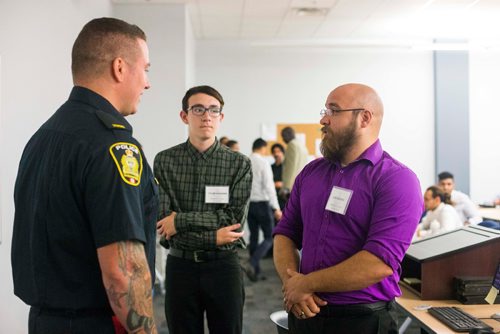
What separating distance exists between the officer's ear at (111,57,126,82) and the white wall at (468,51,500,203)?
743cm

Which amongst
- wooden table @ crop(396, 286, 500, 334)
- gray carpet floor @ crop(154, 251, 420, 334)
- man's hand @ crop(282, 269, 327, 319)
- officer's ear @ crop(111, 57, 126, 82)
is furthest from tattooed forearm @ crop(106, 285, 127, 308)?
gray carpet floor @ crop(154, 251, 420, 334)

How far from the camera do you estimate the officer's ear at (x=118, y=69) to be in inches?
50.9

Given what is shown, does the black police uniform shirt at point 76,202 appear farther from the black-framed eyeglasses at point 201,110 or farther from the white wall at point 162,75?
the white wall at point 162,75

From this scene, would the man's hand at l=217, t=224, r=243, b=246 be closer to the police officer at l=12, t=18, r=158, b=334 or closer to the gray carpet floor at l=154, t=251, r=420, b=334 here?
the police officer at l=12, t=18, r=158, b=334

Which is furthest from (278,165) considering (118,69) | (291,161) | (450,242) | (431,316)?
(118,69)

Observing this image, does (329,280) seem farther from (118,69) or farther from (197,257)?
(118,69)

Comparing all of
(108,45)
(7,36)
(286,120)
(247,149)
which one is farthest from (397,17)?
(108,45)

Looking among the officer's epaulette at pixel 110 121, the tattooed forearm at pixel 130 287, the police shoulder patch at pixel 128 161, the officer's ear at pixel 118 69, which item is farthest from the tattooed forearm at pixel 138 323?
the officer's ear at pixel 118 69

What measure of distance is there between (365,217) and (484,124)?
694 centimetres

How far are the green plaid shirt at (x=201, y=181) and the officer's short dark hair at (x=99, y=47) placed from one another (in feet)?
3.53

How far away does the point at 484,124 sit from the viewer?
25.6ft

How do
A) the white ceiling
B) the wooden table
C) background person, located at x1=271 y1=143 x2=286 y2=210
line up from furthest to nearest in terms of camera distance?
background person, located at x1=271 y1=143 x2=286 y2=210, the white ceiling, the wooden table

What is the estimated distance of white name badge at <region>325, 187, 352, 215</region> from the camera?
1749 millimetres

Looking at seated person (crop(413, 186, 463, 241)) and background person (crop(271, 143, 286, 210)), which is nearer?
seated person (crop(413, 186, 463, 241))
